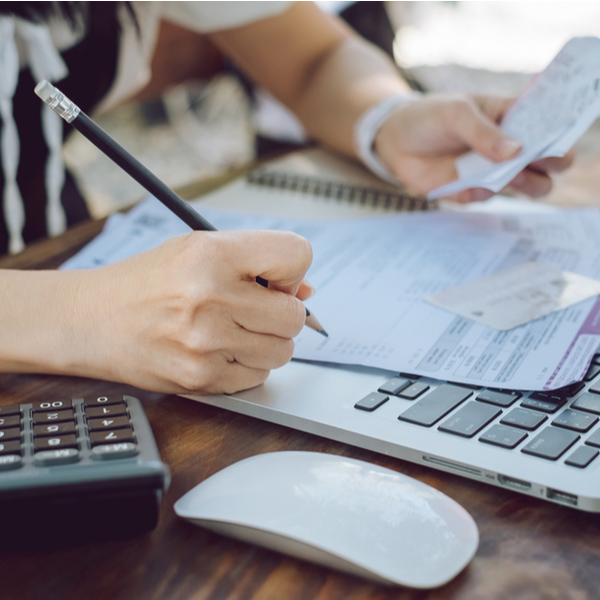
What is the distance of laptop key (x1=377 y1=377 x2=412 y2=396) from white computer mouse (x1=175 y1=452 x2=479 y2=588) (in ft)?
0.29

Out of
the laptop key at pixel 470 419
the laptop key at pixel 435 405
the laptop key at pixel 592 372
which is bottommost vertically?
the laptop key at pixel 435 405

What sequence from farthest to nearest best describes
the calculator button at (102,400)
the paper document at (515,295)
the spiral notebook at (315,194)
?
the spiral notebook at (315,194) → the paper document at (515,295) → the calculator button at (102,400)

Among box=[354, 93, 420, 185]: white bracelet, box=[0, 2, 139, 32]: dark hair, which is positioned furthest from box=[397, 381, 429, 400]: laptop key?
box=[0, 2, 139, 32]: dark hair

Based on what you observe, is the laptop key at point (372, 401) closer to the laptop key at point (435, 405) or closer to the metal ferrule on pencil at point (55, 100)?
the laptop key at point (435, 405)

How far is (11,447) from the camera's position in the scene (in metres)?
0.32

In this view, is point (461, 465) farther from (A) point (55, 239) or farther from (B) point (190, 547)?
(A) point (55, 239)

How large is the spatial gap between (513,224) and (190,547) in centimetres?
51

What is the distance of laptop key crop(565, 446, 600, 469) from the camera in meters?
0.33

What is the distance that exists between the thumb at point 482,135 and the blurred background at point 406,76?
138 millimetres

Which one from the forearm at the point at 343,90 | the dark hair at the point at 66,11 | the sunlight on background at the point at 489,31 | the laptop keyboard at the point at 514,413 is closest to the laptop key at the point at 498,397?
the laptop keyboard at the point at 514,413

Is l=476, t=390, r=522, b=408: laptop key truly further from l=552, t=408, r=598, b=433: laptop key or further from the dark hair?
the dark hair

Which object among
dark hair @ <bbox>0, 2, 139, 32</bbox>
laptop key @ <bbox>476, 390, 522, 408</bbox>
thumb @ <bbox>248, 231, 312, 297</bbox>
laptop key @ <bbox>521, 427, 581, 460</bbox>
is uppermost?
dark hair @ <bbox>0, 2, 139, 32</bbox>

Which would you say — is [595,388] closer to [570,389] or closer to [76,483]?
[570,389]

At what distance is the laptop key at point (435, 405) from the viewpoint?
375 millimetres
